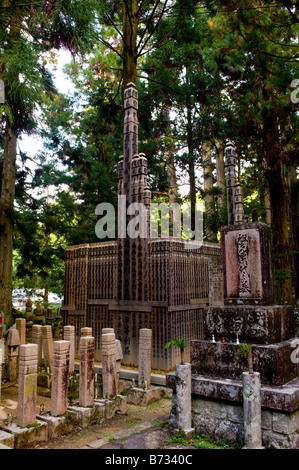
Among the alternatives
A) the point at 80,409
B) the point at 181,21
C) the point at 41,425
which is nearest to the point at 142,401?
the point at 80,409

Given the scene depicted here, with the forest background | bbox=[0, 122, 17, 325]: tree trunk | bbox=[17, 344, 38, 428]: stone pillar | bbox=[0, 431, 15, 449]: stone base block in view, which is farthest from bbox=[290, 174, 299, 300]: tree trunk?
bbox=[0, 431, 15, 449]: stone base block

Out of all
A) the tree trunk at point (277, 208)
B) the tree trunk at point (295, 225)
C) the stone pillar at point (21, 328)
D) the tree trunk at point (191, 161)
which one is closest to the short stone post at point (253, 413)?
the stone pillar at point (21, 328)

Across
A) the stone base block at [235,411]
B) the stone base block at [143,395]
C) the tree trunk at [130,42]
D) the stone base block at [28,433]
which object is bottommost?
the stone base block at [143,395]

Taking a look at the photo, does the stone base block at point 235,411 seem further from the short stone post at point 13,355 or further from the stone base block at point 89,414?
the short stone post at point 13,355

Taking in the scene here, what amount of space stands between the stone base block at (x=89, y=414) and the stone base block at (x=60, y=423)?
0.07 meters

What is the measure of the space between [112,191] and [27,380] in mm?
10418

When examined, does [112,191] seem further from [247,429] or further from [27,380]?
[247,429]

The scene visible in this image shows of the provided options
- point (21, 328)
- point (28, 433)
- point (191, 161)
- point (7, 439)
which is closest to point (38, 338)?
point (21, 328)

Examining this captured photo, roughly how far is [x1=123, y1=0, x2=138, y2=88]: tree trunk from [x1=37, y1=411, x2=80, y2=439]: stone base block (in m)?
8.80

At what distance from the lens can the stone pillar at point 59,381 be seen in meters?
5.18

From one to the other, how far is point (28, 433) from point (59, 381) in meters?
0.79

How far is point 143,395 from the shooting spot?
666 centimetres

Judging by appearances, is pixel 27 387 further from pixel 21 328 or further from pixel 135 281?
pixel 21 328

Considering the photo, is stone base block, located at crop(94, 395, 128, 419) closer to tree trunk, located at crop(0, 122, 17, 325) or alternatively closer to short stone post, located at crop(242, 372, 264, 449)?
short stone post, located at crop(242, 372, 264, 449)
